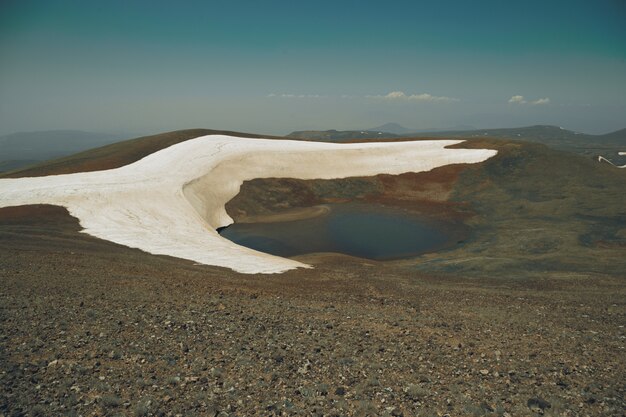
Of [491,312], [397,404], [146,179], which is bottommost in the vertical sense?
[491,312]

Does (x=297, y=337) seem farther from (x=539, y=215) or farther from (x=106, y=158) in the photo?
(x=106, y=158)

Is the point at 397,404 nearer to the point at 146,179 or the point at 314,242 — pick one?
the point at 314,242

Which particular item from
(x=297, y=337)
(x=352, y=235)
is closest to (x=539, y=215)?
(x=352, y=235)

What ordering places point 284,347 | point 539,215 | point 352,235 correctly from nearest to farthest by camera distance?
point 284,347, point 352,235, point 539,215

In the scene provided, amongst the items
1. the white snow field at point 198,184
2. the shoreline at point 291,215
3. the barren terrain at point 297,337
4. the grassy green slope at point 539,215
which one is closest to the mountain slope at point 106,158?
the white snow field at point 198,184

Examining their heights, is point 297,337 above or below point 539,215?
above

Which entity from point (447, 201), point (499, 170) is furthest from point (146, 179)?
point (499, 170)
